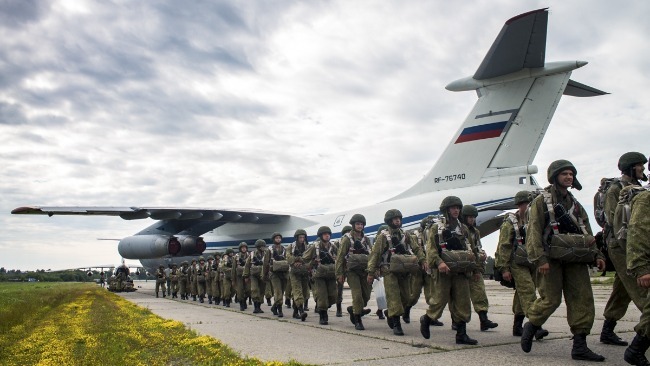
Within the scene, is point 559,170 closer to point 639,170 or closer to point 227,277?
point 639,170

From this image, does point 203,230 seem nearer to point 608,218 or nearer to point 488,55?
point 488,55

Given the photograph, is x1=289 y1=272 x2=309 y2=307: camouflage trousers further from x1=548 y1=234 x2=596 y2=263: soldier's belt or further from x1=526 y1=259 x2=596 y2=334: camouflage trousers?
x1=548 y1=234 x2=596 y2=263: soldier's belt

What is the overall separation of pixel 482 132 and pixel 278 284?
7681 mm

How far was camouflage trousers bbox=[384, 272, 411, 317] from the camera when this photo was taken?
25.8 ft

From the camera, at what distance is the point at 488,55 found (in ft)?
45.9

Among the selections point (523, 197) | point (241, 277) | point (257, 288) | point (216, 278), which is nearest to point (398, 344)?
point (523, 197)

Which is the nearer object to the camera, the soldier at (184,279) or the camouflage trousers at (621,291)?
the camouflage trousers at (621,291)

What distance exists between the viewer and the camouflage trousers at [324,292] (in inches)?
394

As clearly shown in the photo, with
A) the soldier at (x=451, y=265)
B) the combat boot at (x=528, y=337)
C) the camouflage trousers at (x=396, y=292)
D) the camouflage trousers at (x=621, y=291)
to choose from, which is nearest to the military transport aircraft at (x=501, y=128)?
the camouflage trousers at (x=396, y=292)

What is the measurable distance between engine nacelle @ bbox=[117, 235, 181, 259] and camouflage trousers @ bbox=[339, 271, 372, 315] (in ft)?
54.0

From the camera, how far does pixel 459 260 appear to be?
675cm

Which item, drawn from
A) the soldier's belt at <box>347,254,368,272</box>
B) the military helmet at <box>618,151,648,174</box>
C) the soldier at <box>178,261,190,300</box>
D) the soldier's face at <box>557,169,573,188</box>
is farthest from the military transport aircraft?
the soldier at <box>178,261,190,300</box>

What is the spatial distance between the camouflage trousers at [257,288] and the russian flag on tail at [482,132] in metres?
7.38

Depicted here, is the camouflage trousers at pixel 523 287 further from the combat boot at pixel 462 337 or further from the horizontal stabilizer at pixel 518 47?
the horizontal stabilizer at pixel 518 47
